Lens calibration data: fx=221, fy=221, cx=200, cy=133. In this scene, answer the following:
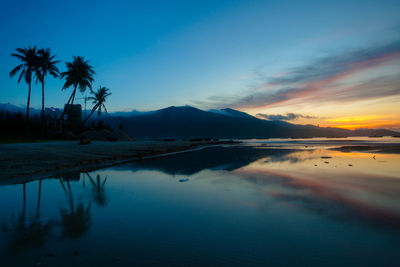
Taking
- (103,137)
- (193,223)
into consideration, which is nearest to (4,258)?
(193,223)

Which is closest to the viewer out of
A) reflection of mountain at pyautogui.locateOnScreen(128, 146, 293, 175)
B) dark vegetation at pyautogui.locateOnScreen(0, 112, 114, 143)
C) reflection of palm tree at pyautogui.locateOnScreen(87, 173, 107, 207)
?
reflection of palm tree at pyautogui.locateOnScreen(87, 173, 107, 207)

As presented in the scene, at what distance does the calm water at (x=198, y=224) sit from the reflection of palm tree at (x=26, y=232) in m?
0.01

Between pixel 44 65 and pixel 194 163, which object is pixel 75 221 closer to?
pixel 194 163

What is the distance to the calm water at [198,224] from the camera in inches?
108

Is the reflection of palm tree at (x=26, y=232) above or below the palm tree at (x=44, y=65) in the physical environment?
below

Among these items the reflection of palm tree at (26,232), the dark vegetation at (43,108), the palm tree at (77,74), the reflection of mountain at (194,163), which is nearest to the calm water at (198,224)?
the reflection of palm tree at (26,232)

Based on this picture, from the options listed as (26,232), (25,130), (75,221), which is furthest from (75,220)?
(25,130)

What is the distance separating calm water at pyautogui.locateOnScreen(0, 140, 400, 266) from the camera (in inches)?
108

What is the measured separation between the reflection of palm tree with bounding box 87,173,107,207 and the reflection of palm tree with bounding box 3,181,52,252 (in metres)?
1.24

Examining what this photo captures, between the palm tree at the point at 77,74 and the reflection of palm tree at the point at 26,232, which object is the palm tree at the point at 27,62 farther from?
the reflection of palm tree at the point at 26,232

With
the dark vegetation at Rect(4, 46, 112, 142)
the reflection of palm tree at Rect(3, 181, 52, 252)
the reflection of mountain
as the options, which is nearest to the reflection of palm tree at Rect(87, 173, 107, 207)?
the reflection of palm tree at Rect(3, 181, 52, 252)

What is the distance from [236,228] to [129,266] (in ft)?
5.93

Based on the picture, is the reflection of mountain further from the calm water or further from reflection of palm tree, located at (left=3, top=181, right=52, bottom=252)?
reflection of palm tree, located at (left=3, top=181, right=52, bottom=252)

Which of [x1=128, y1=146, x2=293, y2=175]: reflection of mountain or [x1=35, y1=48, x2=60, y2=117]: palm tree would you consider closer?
[x1=128, y1=146, x2=293, y2=175]: reflection of mountain
